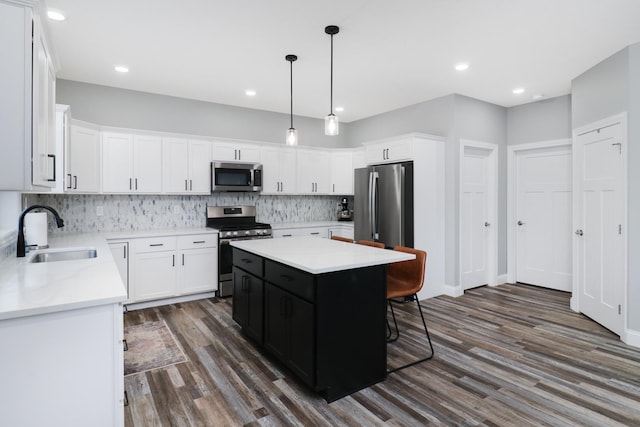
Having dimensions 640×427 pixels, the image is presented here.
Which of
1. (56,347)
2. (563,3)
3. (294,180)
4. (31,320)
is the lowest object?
(56,347)

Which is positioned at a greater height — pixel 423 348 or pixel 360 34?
pixel 360 34

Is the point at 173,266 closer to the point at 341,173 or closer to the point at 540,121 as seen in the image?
the point at 341,173

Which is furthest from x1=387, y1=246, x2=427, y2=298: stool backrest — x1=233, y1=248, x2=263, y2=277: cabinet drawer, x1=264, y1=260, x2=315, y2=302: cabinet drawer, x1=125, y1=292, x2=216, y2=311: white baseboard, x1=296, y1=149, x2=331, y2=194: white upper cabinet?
x1=296, y1=149, x2=331, y2=194: white upper cabinet

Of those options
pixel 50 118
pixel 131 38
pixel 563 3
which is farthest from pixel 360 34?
pixel 50 118

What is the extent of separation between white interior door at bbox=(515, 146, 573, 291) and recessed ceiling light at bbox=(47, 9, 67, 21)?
557 cm

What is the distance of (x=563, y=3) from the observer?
8.40ft

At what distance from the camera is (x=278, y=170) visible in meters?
5.46

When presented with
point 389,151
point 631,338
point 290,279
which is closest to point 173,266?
point 290,279

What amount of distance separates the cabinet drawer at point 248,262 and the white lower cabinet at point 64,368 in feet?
4.65

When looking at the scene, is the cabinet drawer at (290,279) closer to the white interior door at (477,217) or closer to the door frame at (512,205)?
the white interior door at (477,217)

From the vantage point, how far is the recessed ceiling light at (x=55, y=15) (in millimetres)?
2645

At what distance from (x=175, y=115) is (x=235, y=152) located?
91 cm

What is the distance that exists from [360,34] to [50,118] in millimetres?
2352

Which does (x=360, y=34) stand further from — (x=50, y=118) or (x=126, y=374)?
(x=126, y=374)
